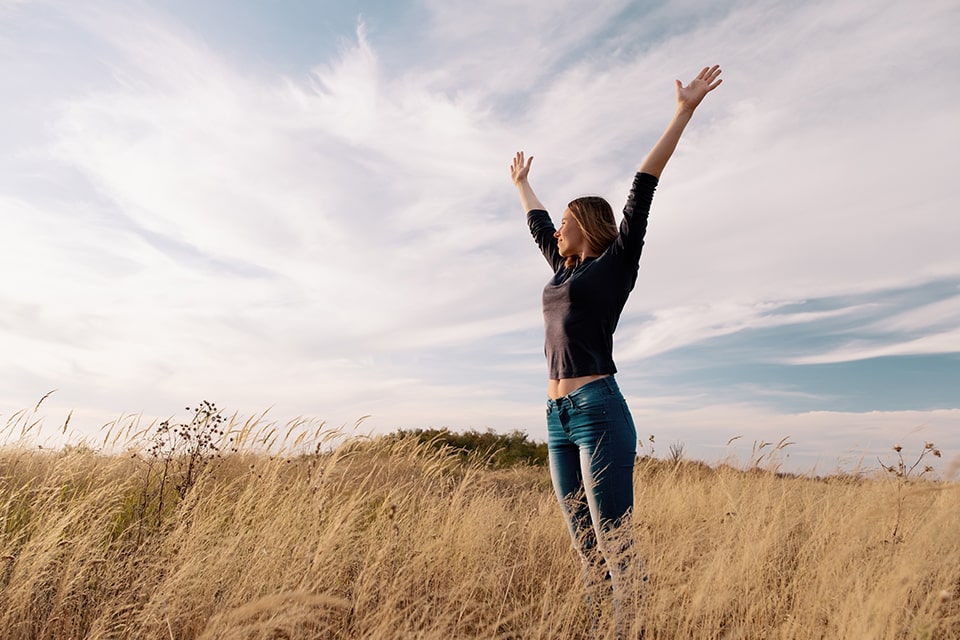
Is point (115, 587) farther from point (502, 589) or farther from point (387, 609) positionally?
point (502, 589)

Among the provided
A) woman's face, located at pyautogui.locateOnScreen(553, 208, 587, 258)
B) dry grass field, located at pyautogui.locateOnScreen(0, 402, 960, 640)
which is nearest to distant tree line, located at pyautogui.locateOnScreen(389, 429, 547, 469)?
dry grass field, located at pyautogui.locateOnScreen(0, 402, 960, 640)

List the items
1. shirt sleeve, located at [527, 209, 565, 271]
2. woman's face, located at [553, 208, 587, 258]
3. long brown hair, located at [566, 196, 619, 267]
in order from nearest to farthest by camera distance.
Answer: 1. long brown hair, located at [566, 196, 619, 267]
2. woman's face, located at [553, 208, 587, 258]
3. shirt sleeve, located at [527, 209, 565, 271]

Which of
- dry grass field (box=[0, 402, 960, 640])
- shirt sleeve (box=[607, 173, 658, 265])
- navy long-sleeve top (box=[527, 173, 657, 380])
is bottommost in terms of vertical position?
dry grass field (box=[0, 402, 960, 640])

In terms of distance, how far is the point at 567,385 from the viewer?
11.2ft

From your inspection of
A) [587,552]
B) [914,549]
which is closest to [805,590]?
[914,549]

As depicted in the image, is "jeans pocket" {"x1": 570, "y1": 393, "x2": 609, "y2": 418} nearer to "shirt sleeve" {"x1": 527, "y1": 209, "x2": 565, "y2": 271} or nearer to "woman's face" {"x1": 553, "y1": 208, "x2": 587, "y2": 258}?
"woman's face" {"x1": 553, "y1": 208, "x2": 587, "y2": 258}

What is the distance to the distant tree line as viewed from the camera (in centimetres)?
1427

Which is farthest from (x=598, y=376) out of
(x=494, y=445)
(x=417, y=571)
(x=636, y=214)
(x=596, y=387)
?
(x=494, y=445)

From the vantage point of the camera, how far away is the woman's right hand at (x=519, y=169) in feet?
17.8

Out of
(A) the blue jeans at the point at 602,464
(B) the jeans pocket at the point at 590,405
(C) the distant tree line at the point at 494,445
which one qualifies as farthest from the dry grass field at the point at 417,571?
(C) the distant tree line at the point at 494,445

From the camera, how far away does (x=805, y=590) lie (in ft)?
Answer: 14.1

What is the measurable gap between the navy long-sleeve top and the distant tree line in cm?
1069

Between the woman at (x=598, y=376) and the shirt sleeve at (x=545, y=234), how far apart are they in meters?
0.69

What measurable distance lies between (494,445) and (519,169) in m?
11.1
